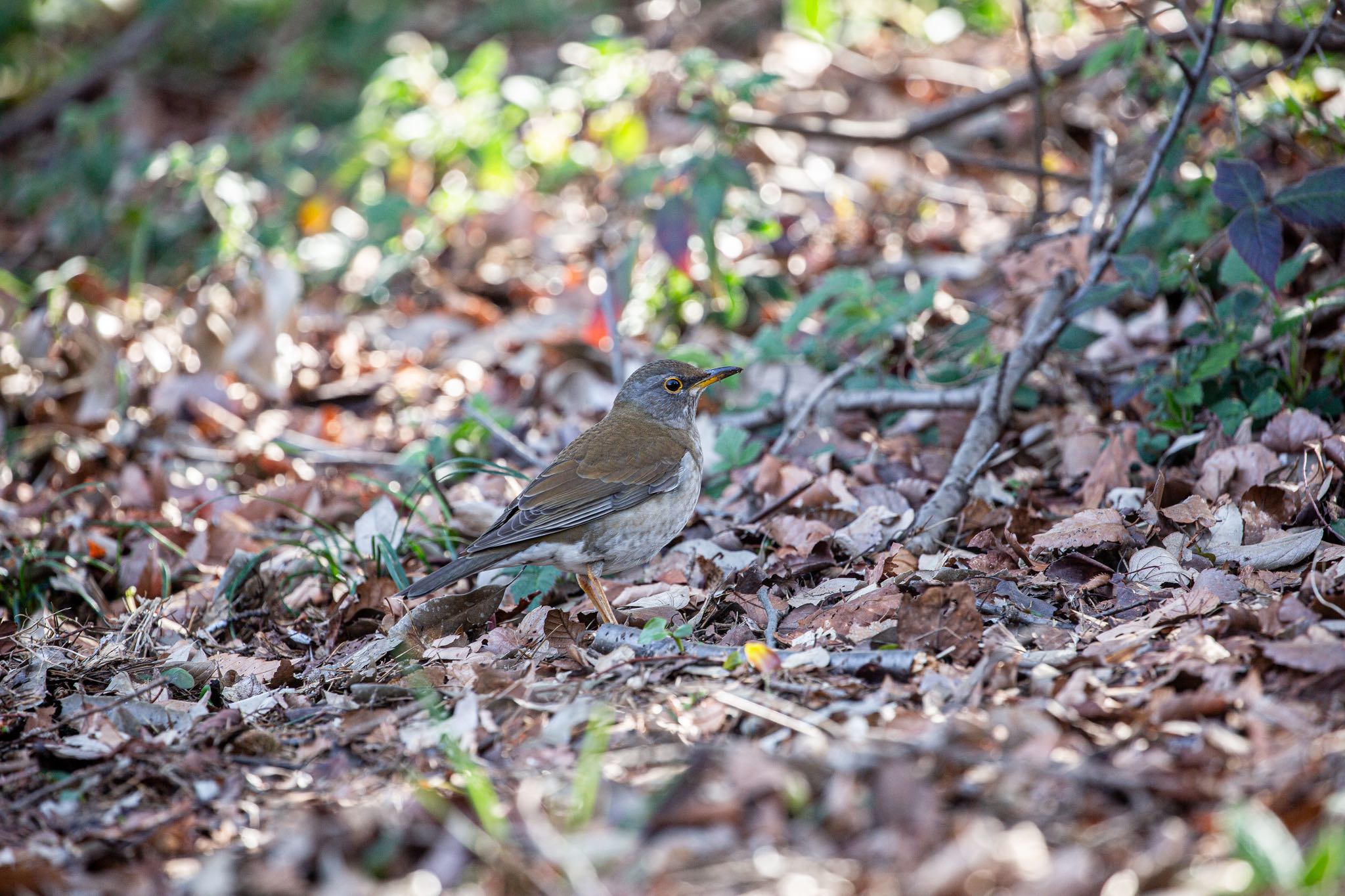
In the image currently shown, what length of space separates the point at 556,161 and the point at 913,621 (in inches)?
244

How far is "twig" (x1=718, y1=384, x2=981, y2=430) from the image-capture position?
596 cm

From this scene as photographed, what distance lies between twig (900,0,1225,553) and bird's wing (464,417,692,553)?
4.17 ft

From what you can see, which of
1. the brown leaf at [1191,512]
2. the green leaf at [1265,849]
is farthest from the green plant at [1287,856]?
the brown leaf at [1191,512]

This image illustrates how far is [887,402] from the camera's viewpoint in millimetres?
6137

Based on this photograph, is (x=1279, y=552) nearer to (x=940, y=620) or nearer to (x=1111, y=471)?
(x=1111, y=471)

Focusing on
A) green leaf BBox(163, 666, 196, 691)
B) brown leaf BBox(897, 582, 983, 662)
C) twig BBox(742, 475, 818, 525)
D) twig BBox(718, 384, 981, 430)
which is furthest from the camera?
twig BBox(718, 384, 981, 430)

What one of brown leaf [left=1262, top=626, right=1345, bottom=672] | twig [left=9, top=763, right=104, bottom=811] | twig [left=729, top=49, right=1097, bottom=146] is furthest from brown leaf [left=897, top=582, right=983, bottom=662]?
twig [left=729, top=49, right=1097, bottom=146]

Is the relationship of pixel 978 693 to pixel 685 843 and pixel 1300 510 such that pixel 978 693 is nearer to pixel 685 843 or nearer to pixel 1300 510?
pixel 685 843

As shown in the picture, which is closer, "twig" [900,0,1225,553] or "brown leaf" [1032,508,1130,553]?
"brown leaf" [1032,508,1130,553]

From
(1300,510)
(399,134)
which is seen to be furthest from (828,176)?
(1300,510)

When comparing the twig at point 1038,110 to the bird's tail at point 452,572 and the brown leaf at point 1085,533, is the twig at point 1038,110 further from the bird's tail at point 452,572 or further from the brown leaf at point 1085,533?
the bird's tail at point 452,572

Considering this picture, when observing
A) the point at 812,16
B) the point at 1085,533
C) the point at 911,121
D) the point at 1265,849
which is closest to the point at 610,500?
the point at 1085,533

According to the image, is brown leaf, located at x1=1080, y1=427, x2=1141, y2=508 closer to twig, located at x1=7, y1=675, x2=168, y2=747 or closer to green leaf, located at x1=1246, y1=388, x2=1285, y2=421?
green leaf, located at x1=1246, y1=388, x2=1285, y2=421

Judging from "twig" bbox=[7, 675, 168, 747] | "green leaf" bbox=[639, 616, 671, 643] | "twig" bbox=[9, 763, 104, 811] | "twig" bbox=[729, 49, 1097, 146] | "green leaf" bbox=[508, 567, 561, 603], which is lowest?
"green leaf" bbox=[508, 567, 561, 603]
